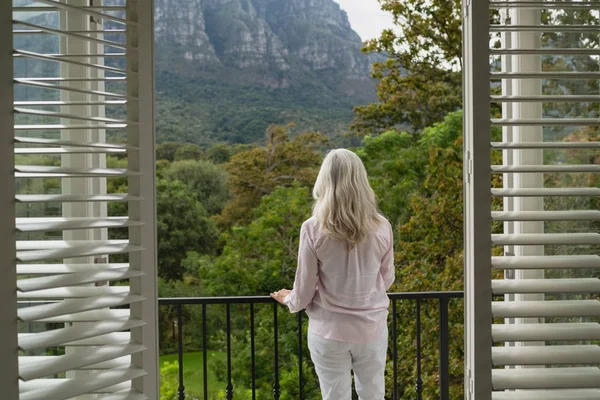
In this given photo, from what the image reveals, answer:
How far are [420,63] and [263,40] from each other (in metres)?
2.85

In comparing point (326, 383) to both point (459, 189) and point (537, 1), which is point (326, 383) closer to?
point (537, 1)

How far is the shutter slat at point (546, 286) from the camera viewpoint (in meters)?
1.61

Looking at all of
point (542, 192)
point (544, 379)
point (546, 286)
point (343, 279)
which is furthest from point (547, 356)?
point (343, 279)

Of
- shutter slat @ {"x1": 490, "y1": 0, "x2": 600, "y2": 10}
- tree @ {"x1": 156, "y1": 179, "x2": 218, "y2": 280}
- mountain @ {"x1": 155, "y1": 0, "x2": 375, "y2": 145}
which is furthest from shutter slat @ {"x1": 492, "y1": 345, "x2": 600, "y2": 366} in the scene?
mountain @ {"x1": 155, "y1": 0, "x2": 375, "y2": 145}

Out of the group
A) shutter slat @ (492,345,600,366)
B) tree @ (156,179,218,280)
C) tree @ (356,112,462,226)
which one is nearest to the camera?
shutter slat @ (492,345,600,366)

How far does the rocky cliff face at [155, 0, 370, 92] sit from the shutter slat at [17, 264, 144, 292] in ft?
28.6

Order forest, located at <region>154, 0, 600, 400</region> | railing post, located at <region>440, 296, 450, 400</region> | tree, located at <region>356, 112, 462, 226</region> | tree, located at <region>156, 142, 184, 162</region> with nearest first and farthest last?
1. railing post, located at <region>440, 296, 450, 400</region>
2. forest, located at <region>154, 0, 600, 400</region>
3. tree, located at <region>356, 112, 462, 226</region>
4. tree, located at <region>156, 142, 184, 162</region>

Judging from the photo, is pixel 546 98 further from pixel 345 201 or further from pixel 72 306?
pixel 72 306

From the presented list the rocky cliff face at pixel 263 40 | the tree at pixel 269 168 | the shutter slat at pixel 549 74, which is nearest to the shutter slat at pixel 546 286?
the shutter slat at pixel 549 74

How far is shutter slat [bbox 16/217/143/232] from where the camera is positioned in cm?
137

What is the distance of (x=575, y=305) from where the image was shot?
164 cm

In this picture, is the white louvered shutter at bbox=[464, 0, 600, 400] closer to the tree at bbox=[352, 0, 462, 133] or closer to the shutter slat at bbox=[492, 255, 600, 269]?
the shutter slat at bbox=[492, 255, 600, 269]

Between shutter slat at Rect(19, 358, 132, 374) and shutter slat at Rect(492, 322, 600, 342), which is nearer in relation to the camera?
shutter slat at Rect(19, 358, 132, 374)

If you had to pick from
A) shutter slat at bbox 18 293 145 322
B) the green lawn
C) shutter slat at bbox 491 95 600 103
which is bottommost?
the green lawn
